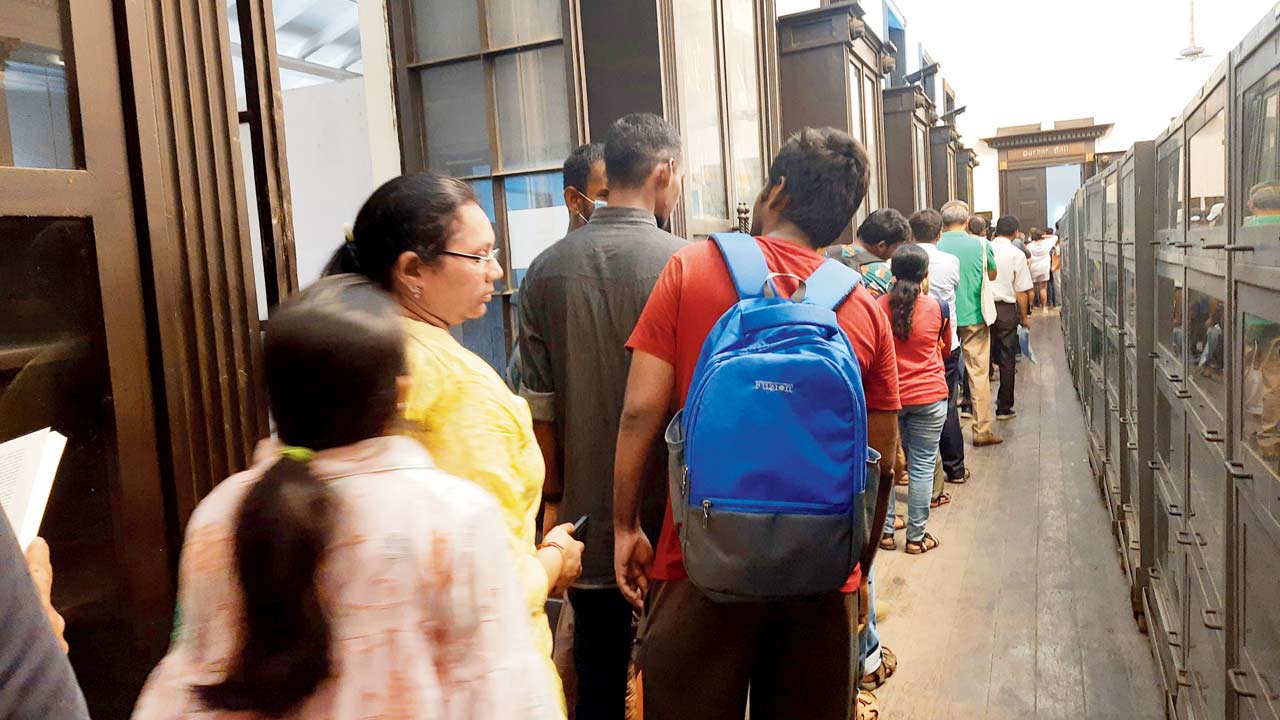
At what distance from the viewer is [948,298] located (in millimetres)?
5008

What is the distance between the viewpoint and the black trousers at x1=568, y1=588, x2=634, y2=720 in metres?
2.03

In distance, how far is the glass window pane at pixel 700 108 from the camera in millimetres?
3488

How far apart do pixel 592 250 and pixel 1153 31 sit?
15.3m

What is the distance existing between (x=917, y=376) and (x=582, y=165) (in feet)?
7.44

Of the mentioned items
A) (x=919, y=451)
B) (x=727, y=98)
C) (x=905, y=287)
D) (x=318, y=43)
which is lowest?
(x=919, y=451)

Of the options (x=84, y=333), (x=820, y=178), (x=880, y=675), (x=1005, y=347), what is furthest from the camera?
(x=1005, y=347)

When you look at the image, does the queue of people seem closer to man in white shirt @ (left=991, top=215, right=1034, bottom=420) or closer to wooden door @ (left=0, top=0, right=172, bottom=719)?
wooden door @ (left=0, top=0, right=172, bottom=719)

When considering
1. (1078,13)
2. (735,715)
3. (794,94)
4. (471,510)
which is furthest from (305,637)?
(1078,13)

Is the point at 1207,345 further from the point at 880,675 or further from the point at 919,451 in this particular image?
the point at 919,451

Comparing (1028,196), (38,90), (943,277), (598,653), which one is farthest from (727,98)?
(1028,196)

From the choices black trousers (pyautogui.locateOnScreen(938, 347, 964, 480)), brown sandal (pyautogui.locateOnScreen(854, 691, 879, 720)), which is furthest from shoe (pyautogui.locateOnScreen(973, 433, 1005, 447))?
brown sandal (pyautogui.locateOnScreen(854, 691, 879, 720))

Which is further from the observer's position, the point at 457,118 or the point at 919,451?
the point at 919,451

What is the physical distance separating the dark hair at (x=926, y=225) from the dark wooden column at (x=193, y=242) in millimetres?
4297

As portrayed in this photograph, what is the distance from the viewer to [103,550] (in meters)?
1.52
